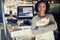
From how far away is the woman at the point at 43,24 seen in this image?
3.80 feet

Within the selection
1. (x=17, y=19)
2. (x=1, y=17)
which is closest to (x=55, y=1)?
(x=17, y=19)

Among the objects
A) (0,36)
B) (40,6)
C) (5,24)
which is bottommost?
(0,36)

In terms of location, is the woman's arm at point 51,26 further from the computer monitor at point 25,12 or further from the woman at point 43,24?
the computer monitor at point 25,12

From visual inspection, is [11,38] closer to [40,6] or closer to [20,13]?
[20,13]

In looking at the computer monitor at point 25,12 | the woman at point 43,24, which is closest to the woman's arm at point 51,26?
the woman at point 43,24

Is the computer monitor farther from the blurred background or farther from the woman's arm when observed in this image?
the woman's arm

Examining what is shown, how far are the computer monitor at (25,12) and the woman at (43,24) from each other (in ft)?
0.14

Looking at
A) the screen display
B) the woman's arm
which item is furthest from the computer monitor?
the woman's arm

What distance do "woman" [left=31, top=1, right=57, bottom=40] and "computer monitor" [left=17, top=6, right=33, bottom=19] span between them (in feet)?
0.14

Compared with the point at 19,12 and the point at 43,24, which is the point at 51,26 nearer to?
the point at 43,24

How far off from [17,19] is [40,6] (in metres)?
0.19

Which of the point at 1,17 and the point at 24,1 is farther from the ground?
the point at 24,1

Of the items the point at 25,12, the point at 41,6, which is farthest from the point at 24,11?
the point at 41,6

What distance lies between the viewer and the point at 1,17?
117 cm
